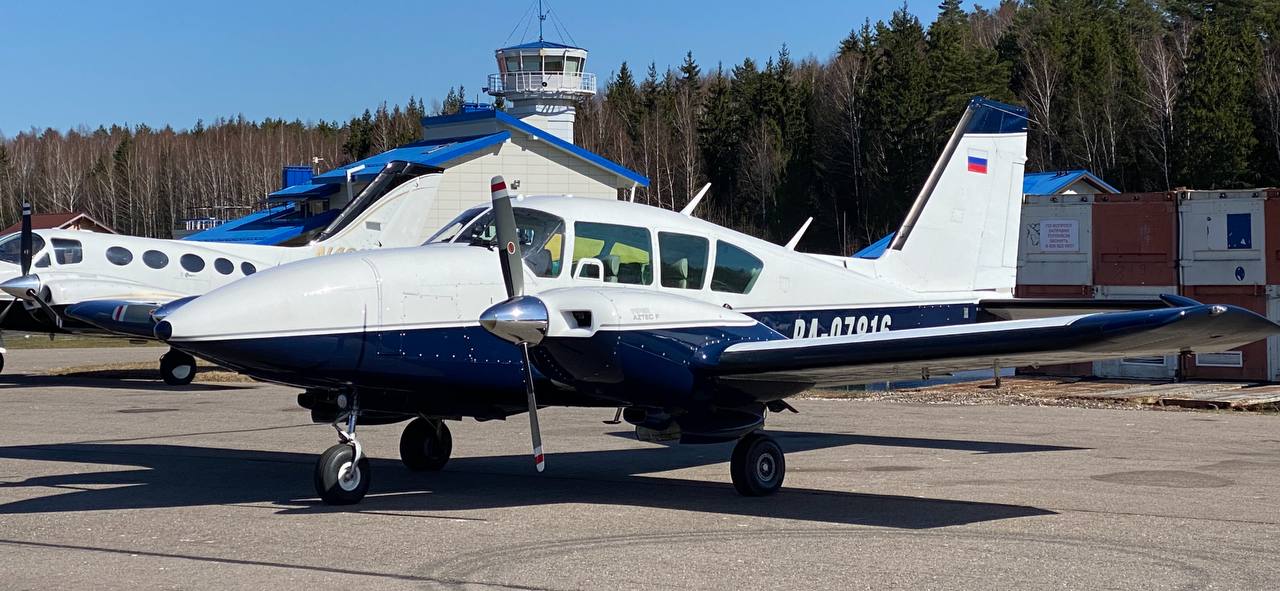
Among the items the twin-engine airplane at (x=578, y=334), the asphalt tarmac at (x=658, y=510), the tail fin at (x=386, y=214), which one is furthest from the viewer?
the tail fin at (x=386, y=214)

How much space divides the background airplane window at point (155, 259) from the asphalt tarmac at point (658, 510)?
7.06 metres

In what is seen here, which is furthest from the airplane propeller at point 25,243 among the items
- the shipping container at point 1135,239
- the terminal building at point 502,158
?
the terminal building at point 502,158

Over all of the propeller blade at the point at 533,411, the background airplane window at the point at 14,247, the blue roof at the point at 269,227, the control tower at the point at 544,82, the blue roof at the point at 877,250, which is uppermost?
the control tower at the point at 544,82

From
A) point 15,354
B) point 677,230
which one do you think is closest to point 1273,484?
point 677,230

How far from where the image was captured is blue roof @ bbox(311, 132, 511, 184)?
4931cm

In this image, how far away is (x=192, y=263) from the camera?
23625 millimetres

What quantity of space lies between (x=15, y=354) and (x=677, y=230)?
3158 cm

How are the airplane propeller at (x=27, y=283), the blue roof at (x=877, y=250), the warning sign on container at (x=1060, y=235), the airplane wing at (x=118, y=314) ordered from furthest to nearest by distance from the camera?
the warning sign on container at (x=1060, y=235) → the airplane propeller at (x=27, y=283) → the airplane wing at (x=118, y=314) → the blue roof at (x=877, y=250)

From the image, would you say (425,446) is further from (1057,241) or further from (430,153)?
(430,153)

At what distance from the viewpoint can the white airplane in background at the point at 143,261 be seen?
2180 centimetres

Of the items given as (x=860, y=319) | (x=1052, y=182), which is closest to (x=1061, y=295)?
(x=860, y=319)

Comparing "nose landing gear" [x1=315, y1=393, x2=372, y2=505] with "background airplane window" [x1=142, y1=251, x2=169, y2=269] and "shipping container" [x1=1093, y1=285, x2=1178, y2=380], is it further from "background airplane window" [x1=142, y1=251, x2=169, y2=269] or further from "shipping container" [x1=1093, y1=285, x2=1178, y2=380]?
"background airplane window" [x1=142, y1=251, x2=169, y2=269]

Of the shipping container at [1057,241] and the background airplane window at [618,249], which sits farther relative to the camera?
the shipping container at [1057,241]

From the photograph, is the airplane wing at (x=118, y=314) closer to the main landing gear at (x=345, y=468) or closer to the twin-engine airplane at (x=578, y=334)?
the main landing gear at (x=345, y=468)
